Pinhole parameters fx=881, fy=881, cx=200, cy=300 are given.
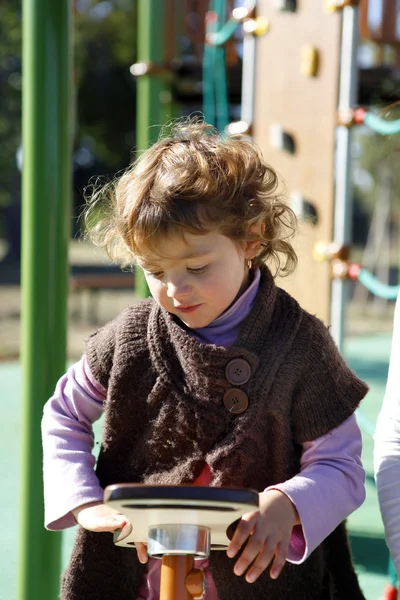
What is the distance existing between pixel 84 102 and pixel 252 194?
1884 centimetres

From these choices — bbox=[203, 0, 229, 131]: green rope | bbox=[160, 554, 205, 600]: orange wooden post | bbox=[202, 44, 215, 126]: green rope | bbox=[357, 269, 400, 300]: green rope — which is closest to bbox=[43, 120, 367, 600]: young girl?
bbox=[160, 554, 205, 600]: orange wooden post

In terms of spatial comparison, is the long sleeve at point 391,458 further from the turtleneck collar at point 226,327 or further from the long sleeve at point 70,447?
the long sleeve at point 70,447

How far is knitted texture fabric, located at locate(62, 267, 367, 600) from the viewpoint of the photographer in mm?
1327

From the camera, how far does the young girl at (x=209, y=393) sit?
50.9 inches

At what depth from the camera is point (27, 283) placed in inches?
68.8

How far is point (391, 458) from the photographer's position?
133 cm

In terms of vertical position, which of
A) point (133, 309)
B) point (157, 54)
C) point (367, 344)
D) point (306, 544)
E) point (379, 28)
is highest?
point (379, 28)

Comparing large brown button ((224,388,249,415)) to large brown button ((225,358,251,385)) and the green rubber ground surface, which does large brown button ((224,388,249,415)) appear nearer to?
large brown button ((225,358,251,385))

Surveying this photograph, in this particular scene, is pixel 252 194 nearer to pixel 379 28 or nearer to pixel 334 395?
pixel 334 395

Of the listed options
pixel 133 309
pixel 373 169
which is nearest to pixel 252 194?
pixel 133 309

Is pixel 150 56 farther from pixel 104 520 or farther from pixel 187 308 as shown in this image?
pixel 104 520

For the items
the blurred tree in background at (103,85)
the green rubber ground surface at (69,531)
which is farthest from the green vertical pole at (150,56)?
the blurred tree in background at (103,85)

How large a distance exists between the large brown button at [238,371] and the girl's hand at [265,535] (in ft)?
0.60

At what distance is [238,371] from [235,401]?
0.15 feet
